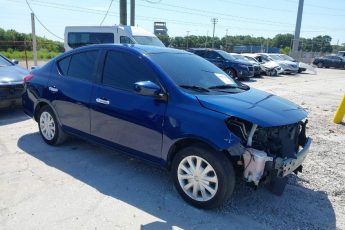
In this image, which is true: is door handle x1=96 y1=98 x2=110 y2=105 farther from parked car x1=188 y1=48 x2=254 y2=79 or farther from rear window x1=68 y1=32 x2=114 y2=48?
parked car x1=188 y1=48 x2=254 y2=79

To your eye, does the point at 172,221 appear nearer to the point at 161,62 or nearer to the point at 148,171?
the point at 148,171

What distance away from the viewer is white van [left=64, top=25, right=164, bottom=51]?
587 inches

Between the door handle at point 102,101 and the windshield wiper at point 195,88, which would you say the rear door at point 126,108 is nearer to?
the door handle at point 102,101

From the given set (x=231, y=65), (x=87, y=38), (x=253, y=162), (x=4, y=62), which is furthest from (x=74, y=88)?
(x=231, y=65)

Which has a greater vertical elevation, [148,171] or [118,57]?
[118,57]

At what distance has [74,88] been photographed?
4930 mm

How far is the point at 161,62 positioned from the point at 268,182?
72.7 inches

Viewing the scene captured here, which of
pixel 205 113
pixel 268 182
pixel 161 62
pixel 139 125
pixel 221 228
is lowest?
pixel 221 228

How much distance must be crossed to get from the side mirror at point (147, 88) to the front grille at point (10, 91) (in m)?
4.22

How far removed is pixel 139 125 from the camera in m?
4.11

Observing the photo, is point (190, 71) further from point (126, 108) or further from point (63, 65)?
point (63, 65)

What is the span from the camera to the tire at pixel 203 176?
3508 mm

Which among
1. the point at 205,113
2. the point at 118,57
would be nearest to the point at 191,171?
the point at 205,113

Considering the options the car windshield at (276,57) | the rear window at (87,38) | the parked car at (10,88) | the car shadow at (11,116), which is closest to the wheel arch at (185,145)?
the car shadow at (11,116)
